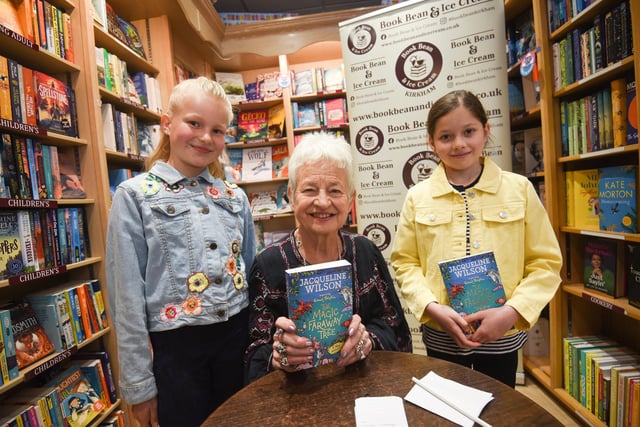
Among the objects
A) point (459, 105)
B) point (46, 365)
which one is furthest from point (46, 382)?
point (459, 105)

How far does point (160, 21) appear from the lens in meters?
2.85

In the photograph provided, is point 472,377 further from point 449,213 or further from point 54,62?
point 54,62

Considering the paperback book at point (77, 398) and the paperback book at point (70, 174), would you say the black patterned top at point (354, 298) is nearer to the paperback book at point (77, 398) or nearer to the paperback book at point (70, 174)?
the paperback book at point (77, 398)

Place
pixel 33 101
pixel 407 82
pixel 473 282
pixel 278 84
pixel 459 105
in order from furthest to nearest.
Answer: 1. pixel 278 84
2. pixel 407 82
3. pixel 33 101
4. pixel 459 105
5. pixel 473 282

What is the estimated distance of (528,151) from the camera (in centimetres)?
257

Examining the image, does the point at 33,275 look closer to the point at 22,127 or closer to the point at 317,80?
the point at 22,127

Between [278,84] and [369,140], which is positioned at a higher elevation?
[278,84]

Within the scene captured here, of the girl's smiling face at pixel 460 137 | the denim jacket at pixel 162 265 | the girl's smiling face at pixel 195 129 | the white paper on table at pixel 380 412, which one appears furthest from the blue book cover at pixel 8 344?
the girl's smiling face at pixel 460 137

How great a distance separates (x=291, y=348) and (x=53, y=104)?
6.11 feet

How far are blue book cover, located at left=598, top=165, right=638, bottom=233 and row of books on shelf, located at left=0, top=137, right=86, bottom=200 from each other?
114 inches

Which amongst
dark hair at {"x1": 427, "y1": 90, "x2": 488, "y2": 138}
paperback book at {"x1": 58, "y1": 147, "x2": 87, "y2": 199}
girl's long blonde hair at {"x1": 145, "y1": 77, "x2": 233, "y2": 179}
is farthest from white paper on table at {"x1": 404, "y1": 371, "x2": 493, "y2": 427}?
paperback book at {"x1": 58, "y1": 147, "x2": 87, "y2": 199}

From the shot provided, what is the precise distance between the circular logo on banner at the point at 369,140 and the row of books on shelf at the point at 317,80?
1.30 metres

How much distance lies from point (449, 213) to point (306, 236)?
0.60 metres

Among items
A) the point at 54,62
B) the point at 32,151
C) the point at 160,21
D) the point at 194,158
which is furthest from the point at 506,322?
the point at 160,21
